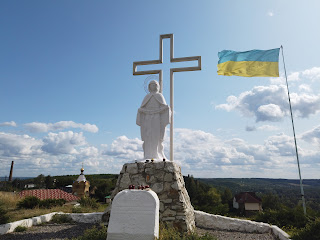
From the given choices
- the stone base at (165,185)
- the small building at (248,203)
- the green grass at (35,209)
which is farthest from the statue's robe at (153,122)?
the small building at (248,203)

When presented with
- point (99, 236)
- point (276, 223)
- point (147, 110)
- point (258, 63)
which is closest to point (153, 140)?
point (147, 110)

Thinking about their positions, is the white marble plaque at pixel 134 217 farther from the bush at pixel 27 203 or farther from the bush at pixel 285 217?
the bush at pixel 27 203

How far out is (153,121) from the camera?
25.2ft

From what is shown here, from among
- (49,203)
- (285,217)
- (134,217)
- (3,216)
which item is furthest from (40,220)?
(285,217)

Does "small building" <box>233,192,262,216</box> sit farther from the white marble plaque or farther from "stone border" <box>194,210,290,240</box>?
the white marble plaque

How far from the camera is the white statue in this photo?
757cm

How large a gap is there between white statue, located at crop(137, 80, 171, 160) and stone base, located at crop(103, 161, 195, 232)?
51cm

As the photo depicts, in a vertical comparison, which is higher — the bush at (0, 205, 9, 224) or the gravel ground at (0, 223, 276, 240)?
the bush at (0, 205, 9, 224)

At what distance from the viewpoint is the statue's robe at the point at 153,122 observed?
7.57 metres

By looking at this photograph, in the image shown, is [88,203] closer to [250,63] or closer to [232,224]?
[232,224]

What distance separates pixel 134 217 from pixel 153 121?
3474 mm

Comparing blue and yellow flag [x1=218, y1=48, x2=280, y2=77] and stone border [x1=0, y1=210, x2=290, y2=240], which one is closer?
stone border [x1=0, y1=210, x2=290, y2=240]

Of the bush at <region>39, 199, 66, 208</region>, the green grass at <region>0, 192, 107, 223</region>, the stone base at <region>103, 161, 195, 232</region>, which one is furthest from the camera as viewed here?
the bush at <region>39, 199, 66, 208</region>

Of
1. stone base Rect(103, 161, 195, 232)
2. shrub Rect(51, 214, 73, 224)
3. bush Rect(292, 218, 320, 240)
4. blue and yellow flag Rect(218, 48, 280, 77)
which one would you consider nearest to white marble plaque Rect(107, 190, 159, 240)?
stone base Rect(103, 161, 195, 232)
